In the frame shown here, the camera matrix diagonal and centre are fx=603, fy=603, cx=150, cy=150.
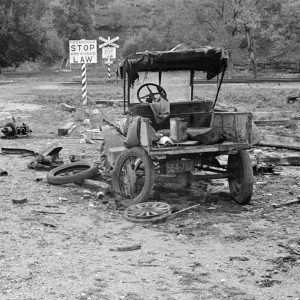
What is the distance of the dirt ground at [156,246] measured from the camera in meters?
5.15

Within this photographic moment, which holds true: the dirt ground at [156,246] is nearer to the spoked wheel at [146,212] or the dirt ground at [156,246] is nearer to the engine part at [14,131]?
the spoked wheel at [146,212]

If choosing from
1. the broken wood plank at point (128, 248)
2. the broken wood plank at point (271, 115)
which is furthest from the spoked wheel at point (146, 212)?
the broken wood plank at point (271, 115)

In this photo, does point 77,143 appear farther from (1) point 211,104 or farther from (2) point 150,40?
(2) point 150,40

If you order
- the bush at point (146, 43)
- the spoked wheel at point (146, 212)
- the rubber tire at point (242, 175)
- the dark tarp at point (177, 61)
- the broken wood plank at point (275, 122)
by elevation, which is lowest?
the spoked wheel at point (146, 212)

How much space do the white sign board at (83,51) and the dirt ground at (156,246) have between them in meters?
15.0

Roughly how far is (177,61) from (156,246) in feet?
13.4

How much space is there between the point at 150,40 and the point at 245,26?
9.59m

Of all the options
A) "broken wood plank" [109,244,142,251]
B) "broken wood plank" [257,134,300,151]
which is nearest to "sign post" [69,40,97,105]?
"broken wood plank" [257,134,300,151]

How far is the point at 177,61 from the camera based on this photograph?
9703 mm

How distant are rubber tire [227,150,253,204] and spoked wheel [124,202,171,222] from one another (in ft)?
4.17

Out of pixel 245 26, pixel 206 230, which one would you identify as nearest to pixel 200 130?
pixel 206 230

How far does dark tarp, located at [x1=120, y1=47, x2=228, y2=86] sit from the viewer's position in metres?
9.08

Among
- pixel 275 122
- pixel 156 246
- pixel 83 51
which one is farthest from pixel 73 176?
pixel 83 51

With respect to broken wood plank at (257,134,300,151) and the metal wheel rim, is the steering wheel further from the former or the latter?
broken wood plank at (257,134,300,151)
